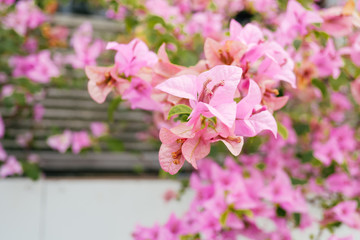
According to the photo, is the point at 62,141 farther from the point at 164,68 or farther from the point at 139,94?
the point at 164,68

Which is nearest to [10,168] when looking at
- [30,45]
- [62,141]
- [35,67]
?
[62,141]

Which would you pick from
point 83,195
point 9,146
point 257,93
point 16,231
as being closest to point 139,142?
Answer: point 83,195

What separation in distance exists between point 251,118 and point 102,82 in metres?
0.32

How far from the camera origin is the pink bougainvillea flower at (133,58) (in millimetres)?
659

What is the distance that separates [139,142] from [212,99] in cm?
168

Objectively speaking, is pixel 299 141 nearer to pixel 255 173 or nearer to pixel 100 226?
pixel 255 173

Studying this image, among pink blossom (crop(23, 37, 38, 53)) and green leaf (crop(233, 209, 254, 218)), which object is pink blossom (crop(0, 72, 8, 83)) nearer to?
pink blossom (crop(23, 37, 38, 53))

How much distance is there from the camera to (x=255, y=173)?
1.16 m

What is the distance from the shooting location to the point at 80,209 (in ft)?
4.91

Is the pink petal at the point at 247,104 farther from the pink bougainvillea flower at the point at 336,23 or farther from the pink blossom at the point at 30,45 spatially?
the pink blossom at the point at 30,45

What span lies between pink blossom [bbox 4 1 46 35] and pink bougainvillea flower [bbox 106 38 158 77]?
3.64 ft

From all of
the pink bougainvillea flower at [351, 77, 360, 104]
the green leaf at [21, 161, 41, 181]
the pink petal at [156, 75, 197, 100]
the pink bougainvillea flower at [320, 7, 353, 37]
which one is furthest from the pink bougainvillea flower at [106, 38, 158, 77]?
the green leaf at [21, 161, 41, 181]

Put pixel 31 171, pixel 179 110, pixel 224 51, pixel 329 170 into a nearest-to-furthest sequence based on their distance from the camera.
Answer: pixel 179 110, pixel 224 51, pixel 329 170, pixel 31 171

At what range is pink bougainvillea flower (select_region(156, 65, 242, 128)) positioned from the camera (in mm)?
460
